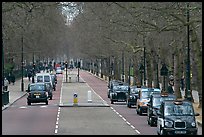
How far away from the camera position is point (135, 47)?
7850 cm

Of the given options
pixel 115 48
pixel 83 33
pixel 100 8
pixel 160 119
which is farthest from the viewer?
pixel 83 33

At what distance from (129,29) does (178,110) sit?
34377mm

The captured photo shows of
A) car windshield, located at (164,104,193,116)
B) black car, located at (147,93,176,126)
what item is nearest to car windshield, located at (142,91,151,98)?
black car, located at (147,93,176,126)

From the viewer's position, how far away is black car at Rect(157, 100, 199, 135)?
1079 inches

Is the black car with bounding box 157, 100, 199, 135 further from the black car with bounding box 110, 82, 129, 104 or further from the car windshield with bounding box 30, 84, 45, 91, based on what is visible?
the black car with bounding box 110, 82, 129, 104

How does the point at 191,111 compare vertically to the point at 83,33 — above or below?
below

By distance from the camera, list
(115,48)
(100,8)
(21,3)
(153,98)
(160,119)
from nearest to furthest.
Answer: (160,119) < (21,3) < (153,98) < (100,8) < (115,48)

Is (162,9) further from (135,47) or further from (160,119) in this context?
(135,47)

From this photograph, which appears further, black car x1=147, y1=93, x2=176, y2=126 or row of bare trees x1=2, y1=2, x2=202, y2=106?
row of bare trees x1=2, y1=2, x2=202, y2=106

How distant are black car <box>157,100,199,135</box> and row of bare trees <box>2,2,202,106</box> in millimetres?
Answer: 7542

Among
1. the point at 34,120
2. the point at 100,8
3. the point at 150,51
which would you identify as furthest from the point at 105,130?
the point at 150,51

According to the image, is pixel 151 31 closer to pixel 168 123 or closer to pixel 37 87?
pixel 37 87

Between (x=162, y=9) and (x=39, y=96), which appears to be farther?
(x=39, y=96)

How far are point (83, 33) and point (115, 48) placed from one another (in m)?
20.2
